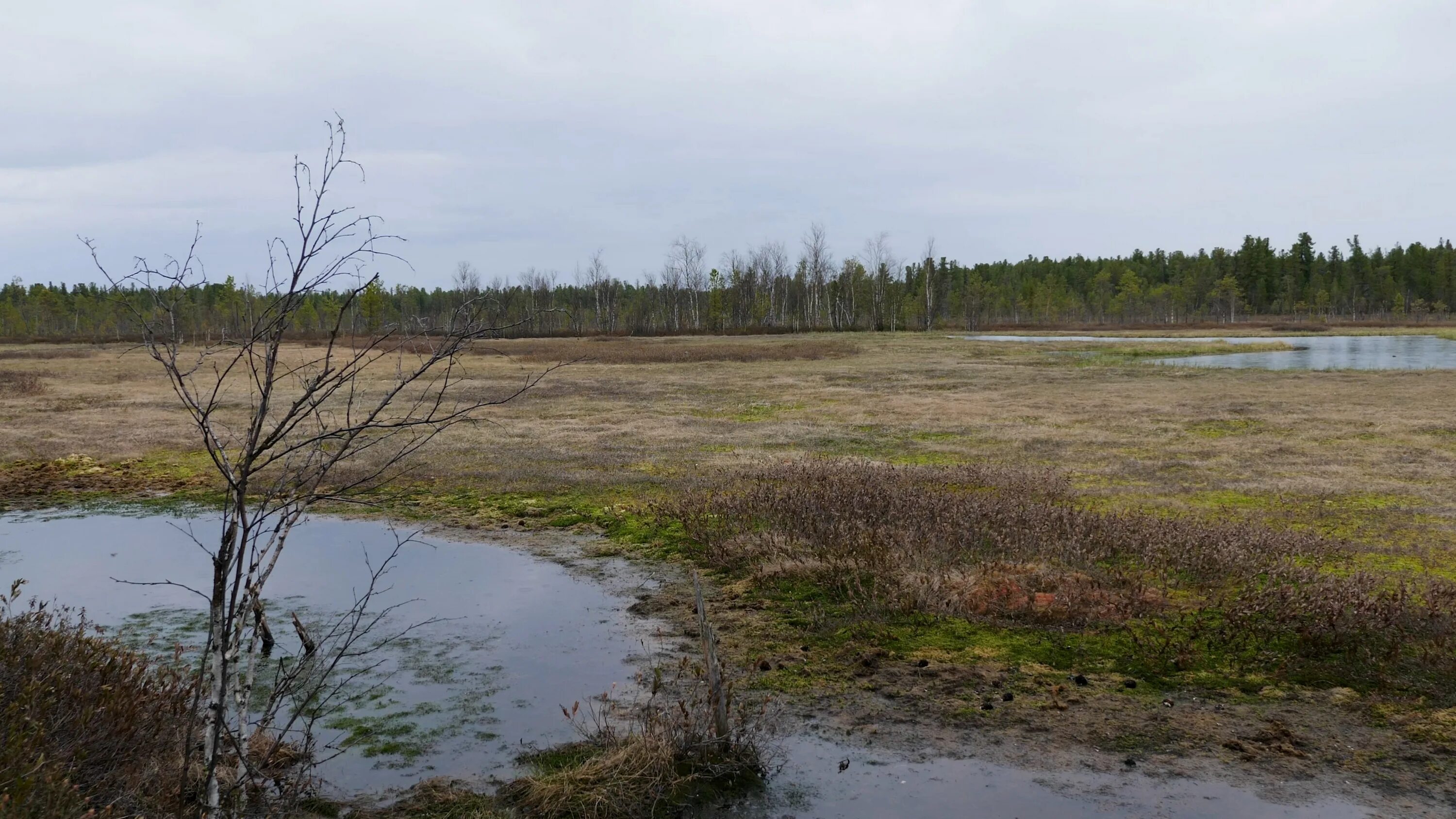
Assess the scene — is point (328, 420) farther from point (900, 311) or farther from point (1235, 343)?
point (900, 311)

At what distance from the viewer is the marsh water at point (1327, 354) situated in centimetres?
5056

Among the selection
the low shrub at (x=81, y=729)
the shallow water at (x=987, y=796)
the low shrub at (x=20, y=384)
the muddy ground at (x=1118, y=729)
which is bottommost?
the shallow water at (x=987, y=796)

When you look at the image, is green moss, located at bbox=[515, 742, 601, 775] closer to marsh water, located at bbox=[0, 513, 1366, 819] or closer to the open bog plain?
marsh water, located at bbox=[0, 513, 1366, 819]

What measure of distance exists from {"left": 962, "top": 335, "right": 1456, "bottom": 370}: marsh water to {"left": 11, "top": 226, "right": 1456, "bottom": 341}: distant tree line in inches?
1542

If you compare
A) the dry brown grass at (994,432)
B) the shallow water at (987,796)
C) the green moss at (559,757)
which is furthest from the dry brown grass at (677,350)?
the shallow water at (987,796)

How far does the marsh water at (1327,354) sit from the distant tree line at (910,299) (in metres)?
39.2

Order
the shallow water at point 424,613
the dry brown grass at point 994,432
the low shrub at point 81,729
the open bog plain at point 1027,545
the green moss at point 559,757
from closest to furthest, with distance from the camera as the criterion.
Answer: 1. the low shrub at point 81,729
2. the green moss at point 559,757
3. the open bog plain at point 1027,545
4. the shallow water at point 424,613
5. the dry brown grass at point 994,432

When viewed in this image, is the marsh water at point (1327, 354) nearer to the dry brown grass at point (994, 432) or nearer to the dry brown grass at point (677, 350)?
the dry brown grass at point (994, 432)

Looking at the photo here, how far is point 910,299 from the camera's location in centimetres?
14062

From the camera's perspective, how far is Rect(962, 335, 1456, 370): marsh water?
5056 cm

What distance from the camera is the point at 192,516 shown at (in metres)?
17.1

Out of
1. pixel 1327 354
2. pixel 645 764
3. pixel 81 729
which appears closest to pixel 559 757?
pixel 645 764

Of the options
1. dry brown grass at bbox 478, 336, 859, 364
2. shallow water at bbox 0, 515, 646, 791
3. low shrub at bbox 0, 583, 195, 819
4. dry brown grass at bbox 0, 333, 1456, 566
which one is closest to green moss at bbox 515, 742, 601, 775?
shallow water at bbox 0, 515, 646, 791

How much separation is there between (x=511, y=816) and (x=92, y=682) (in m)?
3.05
